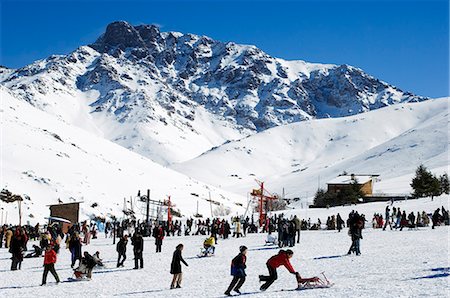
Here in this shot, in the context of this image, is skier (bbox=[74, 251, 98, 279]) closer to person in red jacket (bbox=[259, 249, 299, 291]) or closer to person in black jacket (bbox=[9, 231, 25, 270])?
person in black jacket (bbox=[9, 231, 25, 270])

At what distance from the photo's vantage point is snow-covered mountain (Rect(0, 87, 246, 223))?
80062 millimetres

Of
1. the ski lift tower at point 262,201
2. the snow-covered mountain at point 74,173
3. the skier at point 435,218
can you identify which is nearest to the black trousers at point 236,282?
the skier at point 435,218

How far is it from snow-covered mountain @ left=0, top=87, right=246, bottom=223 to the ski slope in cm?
4379

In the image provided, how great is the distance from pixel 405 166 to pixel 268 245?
12344 cm

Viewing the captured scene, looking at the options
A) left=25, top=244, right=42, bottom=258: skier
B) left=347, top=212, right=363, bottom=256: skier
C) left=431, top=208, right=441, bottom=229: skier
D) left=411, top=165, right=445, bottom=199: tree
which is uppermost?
left=411, top=165, right=445, bottom=199: tree

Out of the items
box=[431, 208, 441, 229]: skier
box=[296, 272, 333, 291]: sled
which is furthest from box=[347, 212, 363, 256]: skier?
box=[431, 208, 441, 229]: skier

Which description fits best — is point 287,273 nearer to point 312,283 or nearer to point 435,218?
point 312,283

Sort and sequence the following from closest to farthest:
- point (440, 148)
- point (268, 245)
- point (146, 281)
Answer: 1. point (146, 281)
2. point (268, 245)
3. point (440, 148)

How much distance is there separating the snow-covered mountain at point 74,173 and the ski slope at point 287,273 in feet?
144

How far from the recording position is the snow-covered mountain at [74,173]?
8006 cm

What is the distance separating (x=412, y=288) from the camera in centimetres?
1542

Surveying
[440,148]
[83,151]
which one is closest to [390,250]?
[83,151]

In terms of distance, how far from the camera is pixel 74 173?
93125 mm

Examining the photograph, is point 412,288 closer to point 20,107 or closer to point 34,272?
point 34,272
